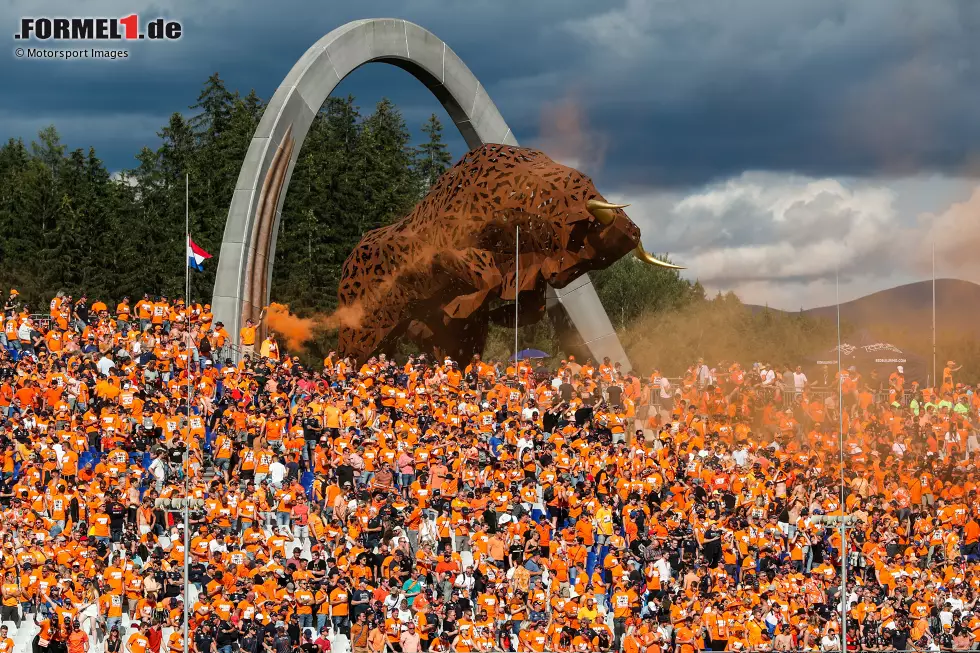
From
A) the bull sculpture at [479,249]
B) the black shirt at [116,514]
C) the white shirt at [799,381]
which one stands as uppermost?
the bull sculpture at [479,249]

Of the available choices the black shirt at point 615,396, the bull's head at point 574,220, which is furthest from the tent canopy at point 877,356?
the bull's head at point 574,220

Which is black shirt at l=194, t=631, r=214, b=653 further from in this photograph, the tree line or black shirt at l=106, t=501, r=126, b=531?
the tree line

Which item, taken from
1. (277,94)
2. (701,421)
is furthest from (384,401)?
(277,94)

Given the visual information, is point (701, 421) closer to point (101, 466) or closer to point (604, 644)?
point (604, 644)

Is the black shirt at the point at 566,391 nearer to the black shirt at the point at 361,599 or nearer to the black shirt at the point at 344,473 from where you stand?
the black shirt at the point at 344,473

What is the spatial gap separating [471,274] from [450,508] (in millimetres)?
11509

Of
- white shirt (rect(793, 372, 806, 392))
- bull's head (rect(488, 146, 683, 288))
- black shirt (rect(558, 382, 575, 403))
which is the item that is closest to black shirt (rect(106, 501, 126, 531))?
black shirt (rect(558, 382, 575, 403))

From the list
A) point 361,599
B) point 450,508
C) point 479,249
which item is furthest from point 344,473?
point 479,249

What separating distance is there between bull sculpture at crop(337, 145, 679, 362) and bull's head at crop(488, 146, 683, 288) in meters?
0.03

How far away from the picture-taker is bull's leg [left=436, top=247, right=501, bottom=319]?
1394 inches

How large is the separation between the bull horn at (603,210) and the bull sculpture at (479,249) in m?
0.02

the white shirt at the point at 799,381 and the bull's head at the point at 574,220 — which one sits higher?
the bull's head at the point at 574,220

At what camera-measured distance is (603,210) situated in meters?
34.5

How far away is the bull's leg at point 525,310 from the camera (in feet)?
120
